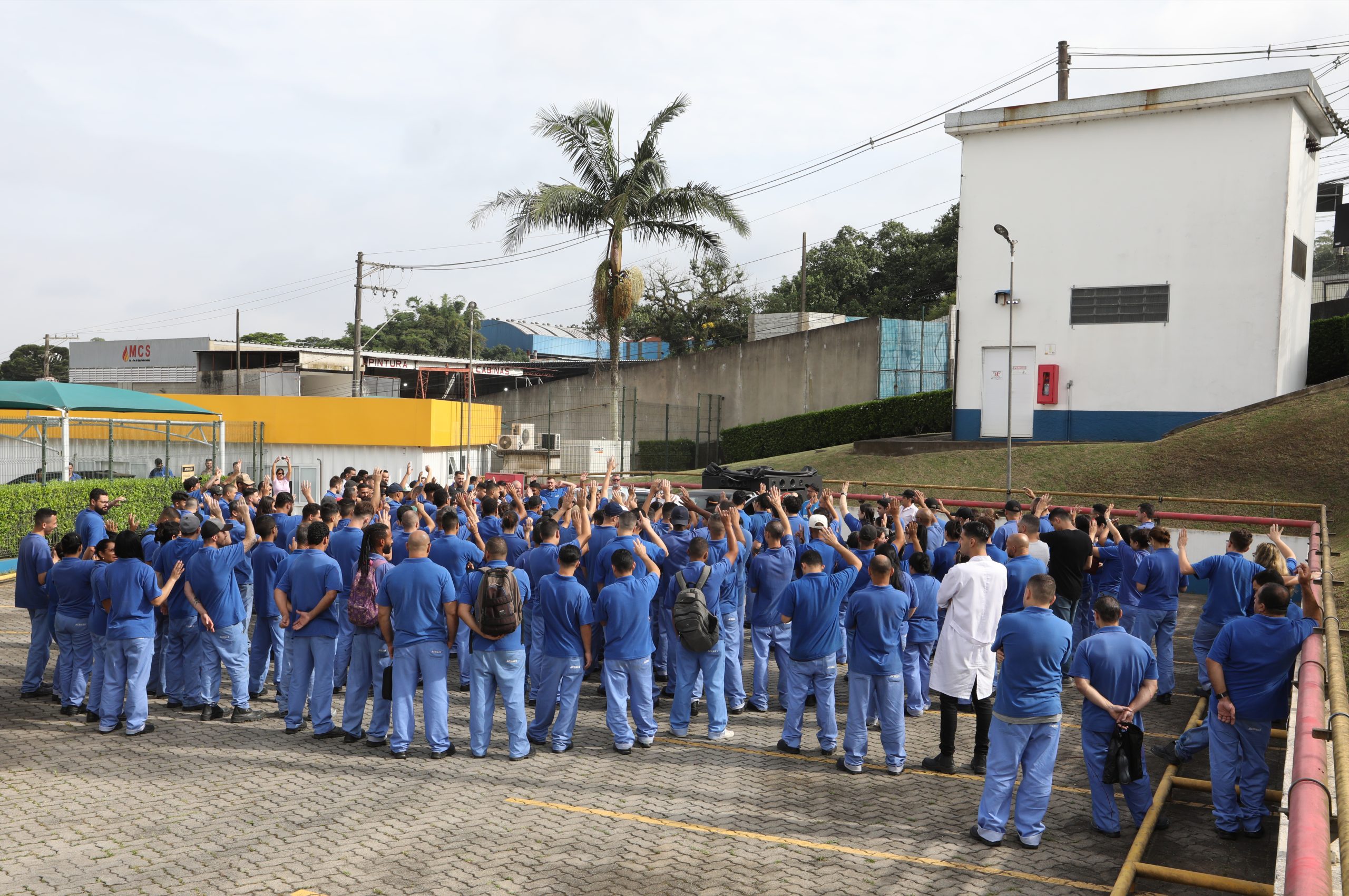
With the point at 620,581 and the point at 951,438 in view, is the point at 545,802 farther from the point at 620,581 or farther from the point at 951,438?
the point at 951,438

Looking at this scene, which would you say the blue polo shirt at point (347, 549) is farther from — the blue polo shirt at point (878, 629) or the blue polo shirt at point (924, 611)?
the blue polo shirt at point (924, 611)

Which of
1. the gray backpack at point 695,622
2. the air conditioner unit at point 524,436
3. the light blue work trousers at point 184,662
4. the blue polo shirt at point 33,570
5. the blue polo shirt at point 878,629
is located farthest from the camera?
the air conditioner unit at point 524,436

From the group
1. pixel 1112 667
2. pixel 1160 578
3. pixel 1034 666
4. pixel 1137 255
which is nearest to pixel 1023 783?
pixel 1034 666

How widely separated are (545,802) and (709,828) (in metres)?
1.24

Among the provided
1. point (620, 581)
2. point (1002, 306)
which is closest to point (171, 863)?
point (620, 581)

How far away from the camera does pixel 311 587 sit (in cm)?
812

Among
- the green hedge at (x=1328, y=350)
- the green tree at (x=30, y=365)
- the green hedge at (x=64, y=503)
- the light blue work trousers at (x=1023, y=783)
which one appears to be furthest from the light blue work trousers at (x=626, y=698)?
the green tree at (x=30, y=365)

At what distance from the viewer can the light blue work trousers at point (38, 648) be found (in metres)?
9.34

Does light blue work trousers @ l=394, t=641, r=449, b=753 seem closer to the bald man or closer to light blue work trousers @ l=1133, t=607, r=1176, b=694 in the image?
the bald man

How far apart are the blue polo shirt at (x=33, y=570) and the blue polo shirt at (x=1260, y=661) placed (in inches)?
392

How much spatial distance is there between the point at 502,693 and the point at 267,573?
2.69 meters

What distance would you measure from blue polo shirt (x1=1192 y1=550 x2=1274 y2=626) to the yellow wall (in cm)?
2087

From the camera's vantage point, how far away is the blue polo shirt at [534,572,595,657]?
798 centimetres

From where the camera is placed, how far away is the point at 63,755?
7754mm
